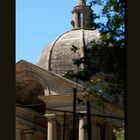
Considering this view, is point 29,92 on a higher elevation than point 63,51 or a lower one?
lower

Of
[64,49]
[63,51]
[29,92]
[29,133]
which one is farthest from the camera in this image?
[64,49]

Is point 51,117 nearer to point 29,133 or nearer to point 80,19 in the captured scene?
point 29,133

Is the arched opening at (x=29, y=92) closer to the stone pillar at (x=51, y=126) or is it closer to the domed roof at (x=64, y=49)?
the stone pillar at (x=51, y=126)

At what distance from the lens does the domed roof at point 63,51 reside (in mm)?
42875

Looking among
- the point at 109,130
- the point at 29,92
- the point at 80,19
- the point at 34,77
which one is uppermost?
the point at 80,19

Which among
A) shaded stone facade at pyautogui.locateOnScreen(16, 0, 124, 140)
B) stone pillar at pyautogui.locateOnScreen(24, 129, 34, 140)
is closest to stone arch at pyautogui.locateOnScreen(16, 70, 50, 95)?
shaded stone facade at pyautogui.locateOnScreen(16, 0, 124, 140)

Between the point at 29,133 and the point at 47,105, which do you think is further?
the point at 29,133

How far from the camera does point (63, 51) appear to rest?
146 ft

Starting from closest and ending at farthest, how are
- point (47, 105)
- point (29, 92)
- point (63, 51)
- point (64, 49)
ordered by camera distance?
point (47, 105), point (29, 92), point (63, 51), point (64, 49)

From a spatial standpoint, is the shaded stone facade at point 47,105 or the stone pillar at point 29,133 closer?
the shaded stone facade at point 47,105

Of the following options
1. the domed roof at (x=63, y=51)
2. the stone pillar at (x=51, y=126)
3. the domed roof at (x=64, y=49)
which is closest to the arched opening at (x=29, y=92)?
the stone pillar at (x=51, y=126)

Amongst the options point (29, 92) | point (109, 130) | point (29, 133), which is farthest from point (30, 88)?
point (109, 130)
